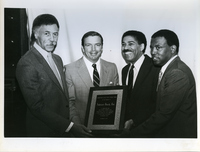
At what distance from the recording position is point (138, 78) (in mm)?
2855

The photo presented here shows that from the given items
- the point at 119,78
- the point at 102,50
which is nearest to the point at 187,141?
the point at 119,78

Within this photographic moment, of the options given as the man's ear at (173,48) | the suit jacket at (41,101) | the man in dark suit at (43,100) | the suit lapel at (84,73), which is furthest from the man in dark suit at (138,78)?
the suit jacket at (41,101)

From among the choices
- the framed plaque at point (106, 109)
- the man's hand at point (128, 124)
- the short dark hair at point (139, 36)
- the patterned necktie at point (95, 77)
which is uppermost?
the short dark hair at point (139, 36)

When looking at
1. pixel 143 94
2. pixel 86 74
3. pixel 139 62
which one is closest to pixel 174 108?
pixel 143 94

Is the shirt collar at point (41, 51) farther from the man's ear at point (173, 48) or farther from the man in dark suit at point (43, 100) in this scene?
the man's ear at point (173, 48)

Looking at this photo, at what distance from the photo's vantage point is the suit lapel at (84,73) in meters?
2.86

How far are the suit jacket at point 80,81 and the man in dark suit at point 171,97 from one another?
478mm

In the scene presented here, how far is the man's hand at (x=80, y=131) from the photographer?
9.19ft

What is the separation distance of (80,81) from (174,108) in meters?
1.02

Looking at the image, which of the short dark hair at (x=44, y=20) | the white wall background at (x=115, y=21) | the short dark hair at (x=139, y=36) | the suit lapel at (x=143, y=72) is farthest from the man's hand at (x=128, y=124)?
the short dark hair at (x=44, y=20)

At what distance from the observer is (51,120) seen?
2811mm

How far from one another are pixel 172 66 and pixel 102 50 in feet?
2.48

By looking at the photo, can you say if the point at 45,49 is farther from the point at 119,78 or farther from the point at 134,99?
the point at 134,99

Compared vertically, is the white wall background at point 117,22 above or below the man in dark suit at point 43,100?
above
